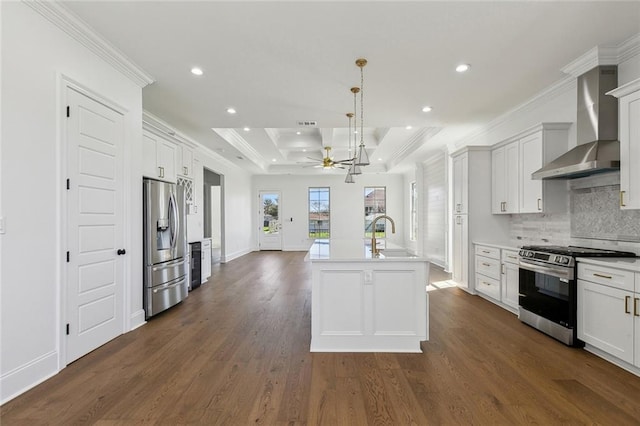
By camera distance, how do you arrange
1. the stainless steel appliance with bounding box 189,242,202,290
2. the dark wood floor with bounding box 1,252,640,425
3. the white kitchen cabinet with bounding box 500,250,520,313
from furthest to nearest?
the stainless steel appliance with bounding box 189,242,202,290, the white kitchen cabinet with bounding box 500,250,520,313, the dark wood floor with bounding box 1,252,640,425

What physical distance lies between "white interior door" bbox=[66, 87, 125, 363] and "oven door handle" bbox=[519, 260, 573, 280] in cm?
454

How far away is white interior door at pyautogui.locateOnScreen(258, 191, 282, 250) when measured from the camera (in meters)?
10.7

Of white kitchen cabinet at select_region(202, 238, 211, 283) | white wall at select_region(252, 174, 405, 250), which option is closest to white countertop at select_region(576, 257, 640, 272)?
white kitchen cabinet at select_region(202, 238, 211, 283)

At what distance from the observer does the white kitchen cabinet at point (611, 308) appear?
2350mm

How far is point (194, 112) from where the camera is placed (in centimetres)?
463

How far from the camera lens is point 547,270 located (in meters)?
3.13

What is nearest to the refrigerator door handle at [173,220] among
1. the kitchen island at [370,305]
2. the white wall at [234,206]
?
the kitchen island at [370,305]

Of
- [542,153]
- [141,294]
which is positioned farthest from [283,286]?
[542,153]

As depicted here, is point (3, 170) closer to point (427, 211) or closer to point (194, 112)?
point (194, 112)

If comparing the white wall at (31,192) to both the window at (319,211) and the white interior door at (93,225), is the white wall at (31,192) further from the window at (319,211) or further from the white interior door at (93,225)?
the window at (319,211)

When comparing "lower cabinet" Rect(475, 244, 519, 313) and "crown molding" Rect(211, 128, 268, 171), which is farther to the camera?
"crown molding" Rect(211, 128, 268, 171)

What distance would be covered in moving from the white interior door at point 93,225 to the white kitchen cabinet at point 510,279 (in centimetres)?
468

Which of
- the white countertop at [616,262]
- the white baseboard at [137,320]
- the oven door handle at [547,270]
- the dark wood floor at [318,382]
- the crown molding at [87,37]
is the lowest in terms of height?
the dark wood floor at [318,382]

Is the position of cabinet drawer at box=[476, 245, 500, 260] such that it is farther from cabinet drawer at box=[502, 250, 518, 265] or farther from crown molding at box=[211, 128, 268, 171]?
crown molding at box=[211, 128, 268, 171]
